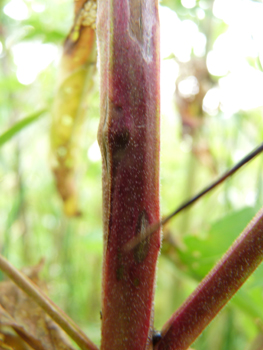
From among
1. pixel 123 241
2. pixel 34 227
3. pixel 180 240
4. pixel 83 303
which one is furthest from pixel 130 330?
pixel 83 303

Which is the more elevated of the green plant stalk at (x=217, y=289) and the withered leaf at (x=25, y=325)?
the green plant stalk at (x=217, y=289)

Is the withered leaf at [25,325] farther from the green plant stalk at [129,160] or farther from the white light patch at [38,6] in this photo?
the white light patch at [38,6]

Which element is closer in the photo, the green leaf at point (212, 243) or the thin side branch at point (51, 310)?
the thin side branch at point (51, 310)

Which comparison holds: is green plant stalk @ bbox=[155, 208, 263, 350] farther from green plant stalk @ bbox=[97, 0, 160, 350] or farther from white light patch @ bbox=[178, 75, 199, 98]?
white light patch @ bbox=[178, 75, 199, 98]

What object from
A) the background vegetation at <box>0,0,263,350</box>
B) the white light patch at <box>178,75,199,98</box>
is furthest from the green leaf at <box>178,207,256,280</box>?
the white light patch at <box>178,75,199,98</box>

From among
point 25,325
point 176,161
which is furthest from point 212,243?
point 176,161

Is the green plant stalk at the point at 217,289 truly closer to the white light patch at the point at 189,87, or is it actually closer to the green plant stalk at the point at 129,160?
the green plant stalk at the point at 129,160

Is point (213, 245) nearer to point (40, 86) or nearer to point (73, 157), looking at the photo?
point (73, 157)

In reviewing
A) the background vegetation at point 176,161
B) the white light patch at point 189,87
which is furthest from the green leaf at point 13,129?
the white light patch at point 189,87
